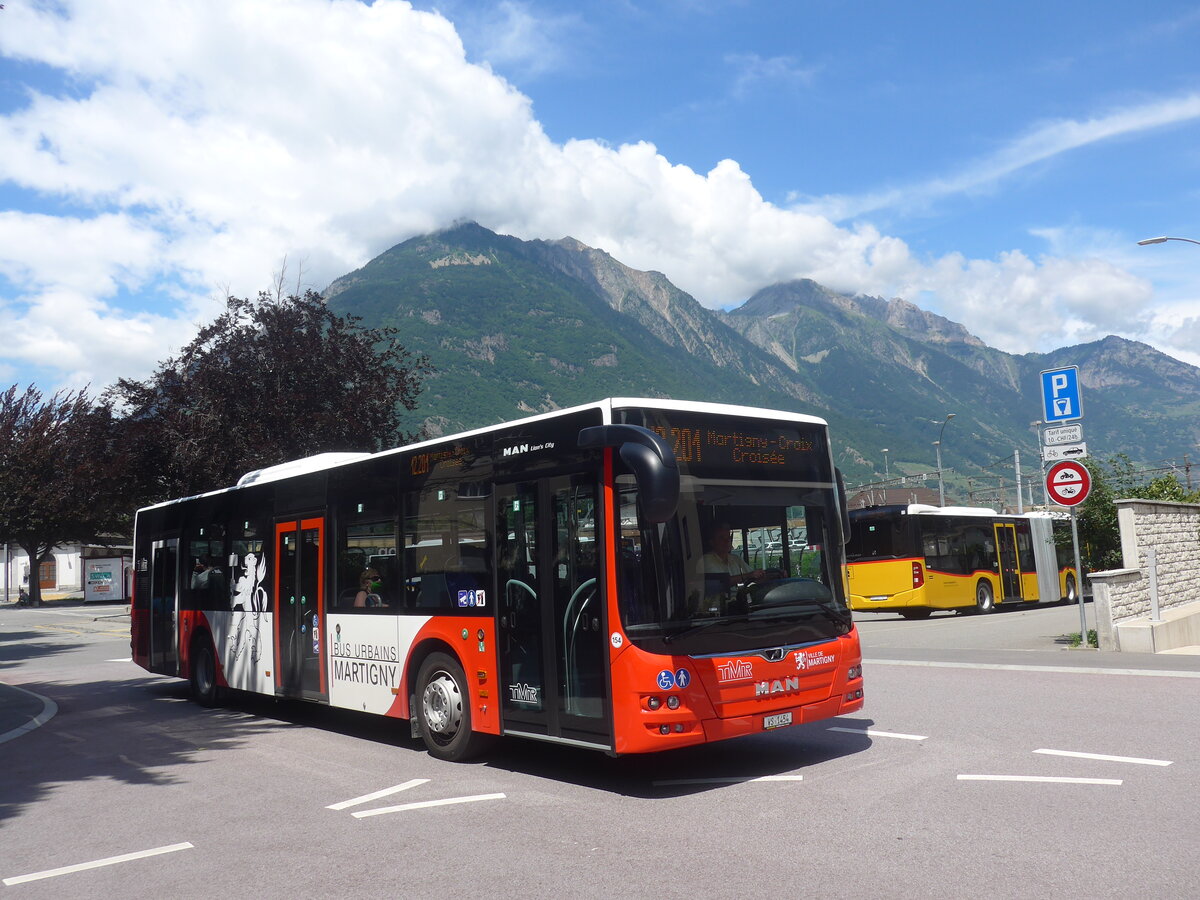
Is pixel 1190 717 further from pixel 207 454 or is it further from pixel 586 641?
pixel 207 454

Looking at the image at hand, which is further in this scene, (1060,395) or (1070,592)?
(1070,592)

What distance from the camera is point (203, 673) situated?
537 inches

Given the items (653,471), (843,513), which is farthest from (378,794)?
(843,513)

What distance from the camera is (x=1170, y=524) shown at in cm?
1928

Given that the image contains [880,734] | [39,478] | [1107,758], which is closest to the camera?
[1107,758]

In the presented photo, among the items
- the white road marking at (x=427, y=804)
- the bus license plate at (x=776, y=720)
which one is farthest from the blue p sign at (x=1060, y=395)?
the white road marking at (x=427, y=804)

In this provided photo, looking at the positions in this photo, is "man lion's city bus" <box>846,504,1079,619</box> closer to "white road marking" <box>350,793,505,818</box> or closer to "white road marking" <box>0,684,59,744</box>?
"white road marking" <box>0,684,59,744</box>

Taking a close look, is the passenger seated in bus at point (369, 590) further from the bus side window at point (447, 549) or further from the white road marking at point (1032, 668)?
the white road marking at point (1032, 668)

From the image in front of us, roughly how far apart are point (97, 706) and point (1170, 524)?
59.5ft

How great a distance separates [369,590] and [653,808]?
411cm

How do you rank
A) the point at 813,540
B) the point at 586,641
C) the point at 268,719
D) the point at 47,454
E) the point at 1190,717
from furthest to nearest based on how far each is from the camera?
the point at 47,454 → the point at 268,719 → the point at 1190,717 → the point at 813,540 → the point at 586,641

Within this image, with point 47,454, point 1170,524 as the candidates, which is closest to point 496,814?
point 1170,524

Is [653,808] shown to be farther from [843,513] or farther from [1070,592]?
[1070,592]

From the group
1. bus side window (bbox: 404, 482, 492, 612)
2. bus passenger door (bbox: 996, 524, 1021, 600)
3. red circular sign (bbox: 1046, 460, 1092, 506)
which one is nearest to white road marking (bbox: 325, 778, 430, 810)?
bus side window (bbox: 404, 482, 492, 612)
